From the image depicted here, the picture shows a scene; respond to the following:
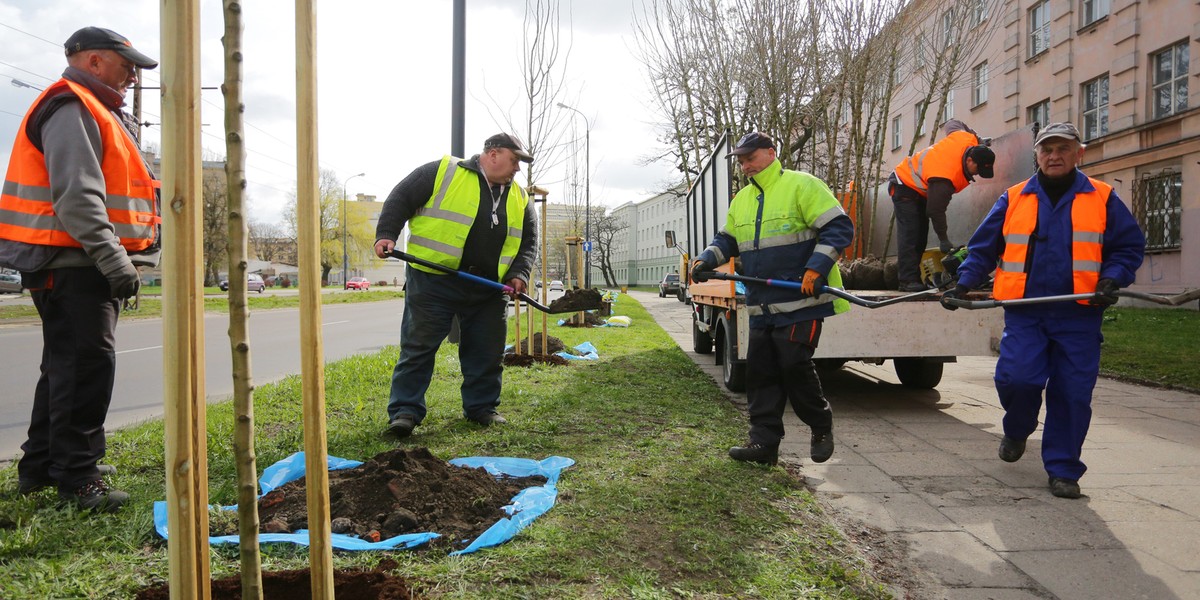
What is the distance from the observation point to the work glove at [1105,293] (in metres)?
3.62

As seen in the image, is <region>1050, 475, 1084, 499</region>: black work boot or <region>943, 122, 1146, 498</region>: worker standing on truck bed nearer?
<region>1050, 475, 1084, 499</region>: black work boot

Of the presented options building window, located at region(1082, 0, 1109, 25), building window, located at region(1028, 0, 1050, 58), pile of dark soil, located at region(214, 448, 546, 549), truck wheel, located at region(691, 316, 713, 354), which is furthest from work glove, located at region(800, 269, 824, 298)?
building window, located at region(1028, 0, 1050, 58)

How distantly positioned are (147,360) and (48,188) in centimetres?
690

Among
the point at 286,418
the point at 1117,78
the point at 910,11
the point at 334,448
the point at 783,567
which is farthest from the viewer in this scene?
the point at 1117,78

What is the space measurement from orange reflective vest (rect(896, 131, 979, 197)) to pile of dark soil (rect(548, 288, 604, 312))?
9.51ft

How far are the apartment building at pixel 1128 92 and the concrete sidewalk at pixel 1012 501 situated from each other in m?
7.89

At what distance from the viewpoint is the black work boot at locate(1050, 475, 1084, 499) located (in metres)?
3.69

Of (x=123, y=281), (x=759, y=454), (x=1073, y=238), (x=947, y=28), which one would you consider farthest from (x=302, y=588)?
(x=947, y=28)

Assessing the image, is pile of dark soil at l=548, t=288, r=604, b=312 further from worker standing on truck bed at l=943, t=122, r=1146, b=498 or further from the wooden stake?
the wooden stake

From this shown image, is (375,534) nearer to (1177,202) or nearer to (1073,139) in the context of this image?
(1073,139)

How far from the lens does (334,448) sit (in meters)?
→ 4.18

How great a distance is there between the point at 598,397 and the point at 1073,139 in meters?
3.64

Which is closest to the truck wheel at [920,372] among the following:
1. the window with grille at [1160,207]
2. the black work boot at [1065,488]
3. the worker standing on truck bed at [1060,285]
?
the worker standing on truck bed at [1060,285]

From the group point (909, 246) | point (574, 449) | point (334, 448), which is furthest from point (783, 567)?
point (909, 246)
